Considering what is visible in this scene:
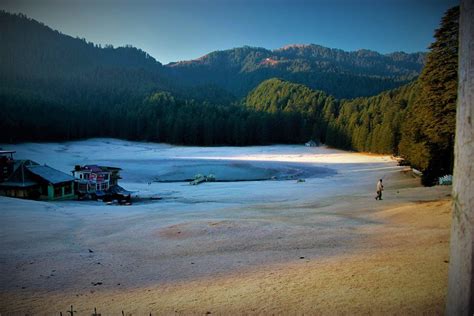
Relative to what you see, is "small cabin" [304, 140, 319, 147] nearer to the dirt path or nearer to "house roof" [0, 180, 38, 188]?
"house roof" [0, 180, 38, 188]

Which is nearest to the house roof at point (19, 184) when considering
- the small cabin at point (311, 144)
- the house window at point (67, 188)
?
the house window at point (67, 188)

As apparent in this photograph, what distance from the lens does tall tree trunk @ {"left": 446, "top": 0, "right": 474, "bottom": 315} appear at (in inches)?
134

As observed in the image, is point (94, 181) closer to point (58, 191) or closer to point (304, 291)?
point (58, 191)

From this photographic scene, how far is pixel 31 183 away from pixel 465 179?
34191 millimetres

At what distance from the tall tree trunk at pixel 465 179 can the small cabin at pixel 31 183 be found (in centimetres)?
3333

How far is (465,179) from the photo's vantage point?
11.3 ft

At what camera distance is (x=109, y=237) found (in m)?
14.3

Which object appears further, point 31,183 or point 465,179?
point 31,183

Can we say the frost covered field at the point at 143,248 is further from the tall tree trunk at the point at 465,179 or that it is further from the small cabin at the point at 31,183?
the small cabin at the point at 31,183

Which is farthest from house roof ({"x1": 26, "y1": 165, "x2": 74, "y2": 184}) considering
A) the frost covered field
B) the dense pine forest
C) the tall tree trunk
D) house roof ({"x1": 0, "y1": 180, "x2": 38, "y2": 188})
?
the tall tree trunk

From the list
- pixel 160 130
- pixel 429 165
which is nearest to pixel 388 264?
pixel 429 165

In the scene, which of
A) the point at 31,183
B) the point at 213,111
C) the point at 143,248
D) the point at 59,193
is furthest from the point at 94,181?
the point at 213,111

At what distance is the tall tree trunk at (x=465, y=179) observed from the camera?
341 centimetres

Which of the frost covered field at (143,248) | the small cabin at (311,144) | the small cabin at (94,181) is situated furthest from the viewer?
the small cabin at (311,144)
